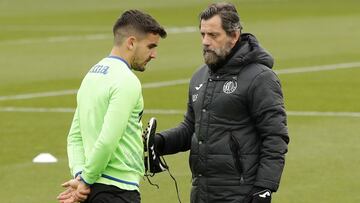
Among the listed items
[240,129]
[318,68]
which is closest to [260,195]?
[240,129]

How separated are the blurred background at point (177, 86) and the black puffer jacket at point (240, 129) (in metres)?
4.47

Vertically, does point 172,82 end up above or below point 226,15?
below

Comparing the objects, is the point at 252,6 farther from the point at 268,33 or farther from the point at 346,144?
the point at 346,144

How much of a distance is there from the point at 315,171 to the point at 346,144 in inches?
73.7

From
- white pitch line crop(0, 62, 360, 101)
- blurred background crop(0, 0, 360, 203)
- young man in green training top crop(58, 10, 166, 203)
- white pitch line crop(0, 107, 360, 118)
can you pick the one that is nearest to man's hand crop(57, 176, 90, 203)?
young man in green training top crop(58, 10, 166, 203)

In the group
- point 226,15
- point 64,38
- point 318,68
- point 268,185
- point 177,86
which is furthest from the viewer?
point 64,38

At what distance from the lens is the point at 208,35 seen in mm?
8742

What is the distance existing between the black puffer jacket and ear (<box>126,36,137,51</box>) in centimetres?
80

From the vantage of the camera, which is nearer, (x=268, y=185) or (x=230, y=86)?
(x=268, y=185)

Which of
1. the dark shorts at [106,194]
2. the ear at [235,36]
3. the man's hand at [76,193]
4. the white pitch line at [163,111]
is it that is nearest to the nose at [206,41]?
the ear at [235,36]

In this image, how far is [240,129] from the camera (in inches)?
347

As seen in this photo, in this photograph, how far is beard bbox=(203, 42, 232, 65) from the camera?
344 inches

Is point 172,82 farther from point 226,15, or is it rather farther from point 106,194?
point 106,194

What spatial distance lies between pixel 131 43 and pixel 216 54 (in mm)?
704
